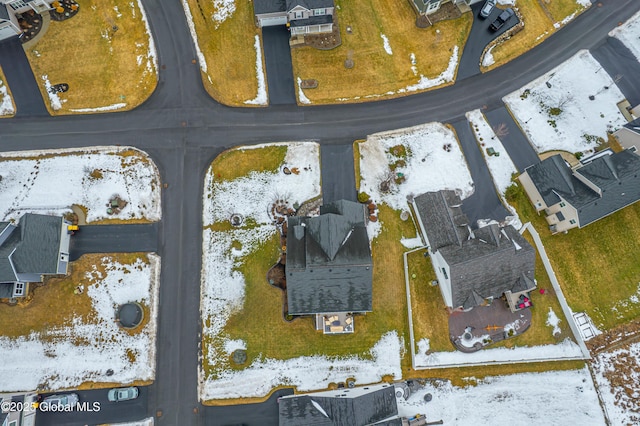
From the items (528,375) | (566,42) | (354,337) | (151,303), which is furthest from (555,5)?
(151,303)

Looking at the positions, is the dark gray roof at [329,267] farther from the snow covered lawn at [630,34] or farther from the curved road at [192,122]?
the snow covered lawn at [630,34]

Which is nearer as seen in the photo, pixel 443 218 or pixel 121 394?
pixel 121 394

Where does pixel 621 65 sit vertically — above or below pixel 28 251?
above

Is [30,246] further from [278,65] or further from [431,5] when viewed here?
[431,5]

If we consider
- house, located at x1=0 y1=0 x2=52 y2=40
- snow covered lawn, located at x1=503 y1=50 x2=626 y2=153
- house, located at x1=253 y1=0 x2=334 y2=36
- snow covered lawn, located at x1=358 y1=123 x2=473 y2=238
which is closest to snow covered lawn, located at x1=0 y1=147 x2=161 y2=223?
house, located at x1=0 y1=0 x2=52 y2=40

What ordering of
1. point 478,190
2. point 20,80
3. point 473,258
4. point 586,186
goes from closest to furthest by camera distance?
point 473,258
point 586,186
point 478,190
point 20,80

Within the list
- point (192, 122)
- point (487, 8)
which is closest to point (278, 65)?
point (192, 122)

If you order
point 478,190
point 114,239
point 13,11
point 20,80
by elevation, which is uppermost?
point 13,11
